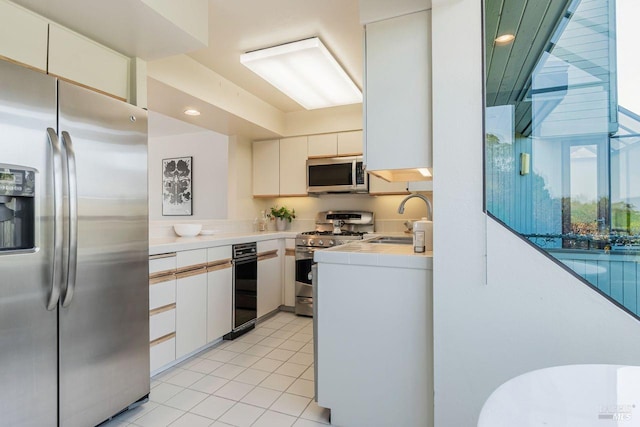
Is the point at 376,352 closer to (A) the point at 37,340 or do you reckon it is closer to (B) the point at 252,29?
(A) the point at 37,340

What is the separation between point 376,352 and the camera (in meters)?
1.69

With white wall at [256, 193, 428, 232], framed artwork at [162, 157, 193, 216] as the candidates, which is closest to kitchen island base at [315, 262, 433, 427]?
white wall at [256, 193, 428, 232]

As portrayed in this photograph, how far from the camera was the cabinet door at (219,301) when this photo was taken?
9.20 feet

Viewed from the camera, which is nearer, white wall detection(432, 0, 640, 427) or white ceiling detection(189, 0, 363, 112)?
white wall detection(432, 0, 640, 427)

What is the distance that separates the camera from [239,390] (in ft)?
7.11

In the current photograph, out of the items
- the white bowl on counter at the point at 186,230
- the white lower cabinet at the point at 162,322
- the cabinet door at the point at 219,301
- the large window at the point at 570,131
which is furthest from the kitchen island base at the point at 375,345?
the white bowl on counter at the point at 186,230

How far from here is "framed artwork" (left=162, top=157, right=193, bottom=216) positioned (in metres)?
5.64

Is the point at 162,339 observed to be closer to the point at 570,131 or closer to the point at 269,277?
the point at 269,277

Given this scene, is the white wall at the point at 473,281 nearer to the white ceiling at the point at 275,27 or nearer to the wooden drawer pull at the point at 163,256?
the white ceiling at the point at 275,27

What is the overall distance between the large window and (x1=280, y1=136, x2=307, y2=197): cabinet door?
2879 mm

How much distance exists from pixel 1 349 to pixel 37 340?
125 millimetres

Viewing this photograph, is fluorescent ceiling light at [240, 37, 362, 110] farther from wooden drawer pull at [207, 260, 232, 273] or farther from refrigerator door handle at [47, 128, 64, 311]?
wooden drawer pull at [207, 260, 232, 273]

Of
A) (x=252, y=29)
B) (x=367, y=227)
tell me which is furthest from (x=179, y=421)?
(x=367, y=227)

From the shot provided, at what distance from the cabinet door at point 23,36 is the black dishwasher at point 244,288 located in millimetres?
1946
